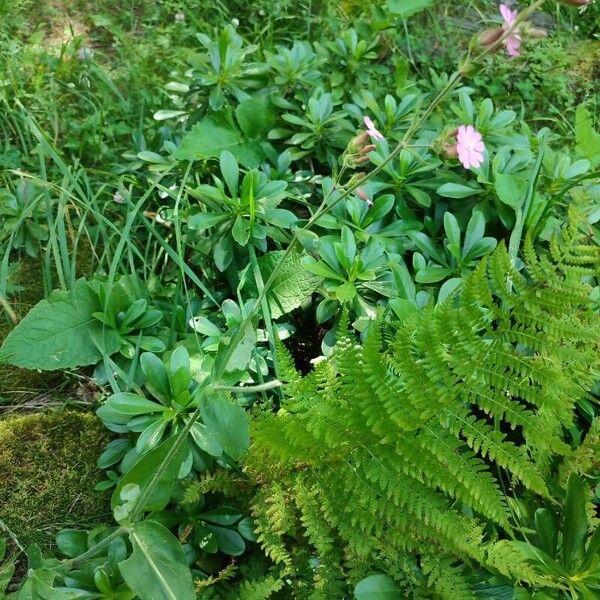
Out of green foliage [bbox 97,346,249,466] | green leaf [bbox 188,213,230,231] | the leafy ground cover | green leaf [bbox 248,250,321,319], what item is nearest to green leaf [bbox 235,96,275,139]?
the leafy ground cover

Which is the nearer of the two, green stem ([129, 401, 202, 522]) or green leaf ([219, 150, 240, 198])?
green stem ([129, 401, 202, 522])

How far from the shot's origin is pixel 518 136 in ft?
7.44

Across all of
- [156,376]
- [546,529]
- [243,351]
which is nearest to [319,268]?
[243,351]

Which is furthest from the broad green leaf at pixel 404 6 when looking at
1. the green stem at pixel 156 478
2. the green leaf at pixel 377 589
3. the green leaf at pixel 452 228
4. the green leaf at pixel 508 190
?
the green leaf at pixel 377 589

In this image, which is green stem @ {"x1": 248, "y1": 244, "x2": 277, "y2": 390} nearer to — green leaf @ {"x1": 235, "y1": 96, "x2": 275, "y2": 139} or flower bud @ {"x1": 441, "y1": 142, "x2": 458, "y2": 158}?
green leaf @ {"x1": 235, "y1": 96, "x2": 275, "y2": 139}

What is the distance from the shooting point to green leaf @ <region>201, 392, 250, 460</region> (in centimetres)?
137

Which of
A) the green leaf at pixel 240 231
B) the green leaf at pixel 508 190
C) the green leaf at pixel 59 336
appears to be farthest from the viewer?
the green leaf at pixel 508 190

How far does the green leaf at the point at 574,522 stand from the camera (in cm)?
151

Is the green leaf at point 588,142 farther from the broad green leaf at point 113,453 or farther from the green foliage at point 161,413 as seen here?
the broad green leaf at point 113,453

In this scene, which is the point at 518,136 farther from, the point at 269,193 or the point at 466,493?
the point at 466,493

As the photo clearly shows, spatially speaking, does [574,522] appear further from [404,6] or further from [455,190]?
[404,6]

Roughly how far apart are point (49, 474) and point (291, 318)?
2.68ft

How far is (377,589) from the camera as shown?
4.77 ft

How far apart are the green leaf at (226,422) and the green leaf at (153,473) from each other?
0.31 feet
